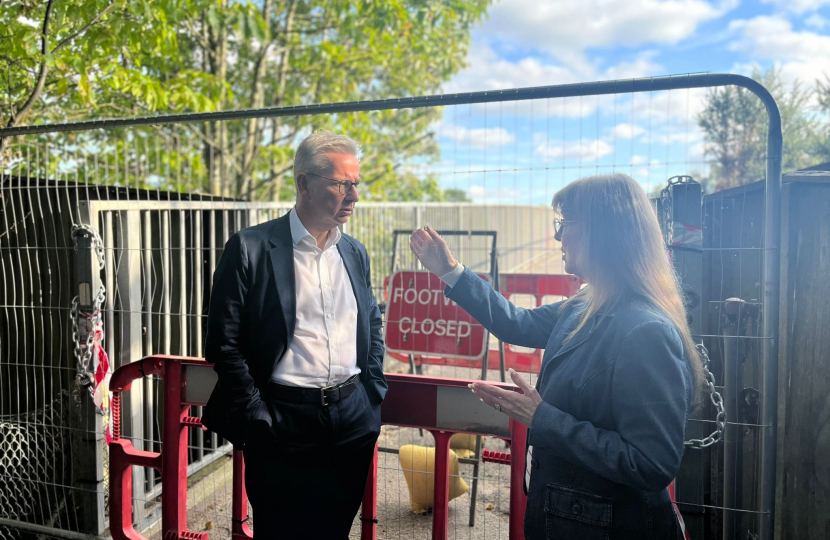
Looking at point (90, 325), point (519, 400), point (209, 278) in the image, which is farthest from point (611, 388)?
point (209, 278)

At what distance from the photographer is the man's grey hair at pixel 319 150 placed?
2.37m

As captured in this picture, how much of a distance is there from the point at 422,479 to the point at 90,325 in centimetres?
217

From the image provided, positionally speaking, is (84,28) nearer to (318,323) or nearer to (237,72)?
(318,323)

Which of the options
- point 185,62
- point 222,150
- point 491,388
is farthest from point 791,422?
point 185,62

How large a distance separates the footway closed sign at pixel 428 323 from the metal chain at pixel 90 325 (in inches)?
75.2

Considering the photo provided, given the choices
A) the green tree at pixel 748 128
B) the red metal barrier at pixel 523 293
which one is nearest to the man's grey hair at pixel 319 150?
the red metal barrier at pixel 523 293

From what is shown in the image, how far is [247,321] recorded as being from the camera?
234cm

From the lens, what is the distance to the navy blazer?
65.7 inches

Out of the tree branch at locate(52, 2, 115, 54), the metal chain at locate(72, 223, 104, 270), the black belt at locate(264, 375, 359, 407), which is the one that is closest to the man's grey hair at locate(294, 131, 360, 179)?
the black belt at locate(264, 375, 359, 407)

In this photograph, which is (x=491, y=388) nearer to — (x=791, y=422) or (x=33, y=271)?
(x=791, y=422)

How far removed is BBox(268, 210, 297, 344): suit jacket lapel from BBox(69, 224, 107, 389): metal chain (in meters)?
1.76

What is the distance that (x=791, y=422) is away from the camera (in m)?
2.63

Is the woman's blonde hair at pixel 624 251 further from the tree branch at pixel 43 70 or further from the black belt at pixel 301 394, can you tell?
the tree branch at pixel 43 70

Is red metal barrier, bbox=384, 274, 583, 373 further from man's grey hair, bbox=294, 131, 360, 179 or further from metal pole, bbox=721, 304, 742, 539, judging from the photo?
man's grey hair, bbox=294, 131, 360, 179
